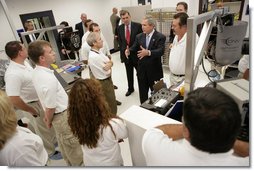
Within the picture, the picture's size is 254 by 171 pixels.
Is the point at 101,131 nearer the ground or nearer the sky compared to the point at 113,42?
nearer the sky

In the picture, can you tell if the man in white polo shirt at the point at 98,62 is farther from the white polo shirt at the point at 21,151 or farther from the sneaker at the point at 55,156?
the white polo shirt at the point at 21,151

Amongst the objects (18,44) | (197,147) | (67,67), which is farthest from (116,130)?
(67,67)

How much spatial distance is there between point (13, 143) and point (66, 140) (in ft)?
2.96

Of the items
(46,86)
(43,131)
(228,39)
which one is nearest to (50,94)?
(46,86)

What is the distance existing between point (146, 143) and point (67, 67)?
2557 millimetres

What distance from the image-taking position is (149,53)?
9.27 feet

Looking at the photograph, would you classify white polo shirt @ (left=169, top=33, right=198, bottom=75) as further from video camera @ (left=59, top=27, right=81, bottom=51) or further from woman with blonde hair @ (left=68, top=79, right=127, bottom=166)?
video camera @ (left=59, top=27, right=81, bottom=51)

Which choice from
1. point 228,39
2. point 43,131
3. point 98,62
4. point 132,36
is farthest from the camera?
point 132,36

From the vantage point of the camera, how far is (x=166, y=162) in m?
0.83

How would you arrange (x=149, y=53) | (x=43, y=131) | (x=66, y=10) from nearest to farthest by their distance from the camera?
(x=43, y=131) < (x=149, y=53) < (x=66, y=10)

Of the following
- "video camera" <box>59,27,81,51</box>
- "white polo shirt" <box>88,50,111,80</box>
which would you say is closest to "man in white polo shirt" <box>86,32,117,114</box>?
"white polo shirt" <box>88,50,111,80</box>

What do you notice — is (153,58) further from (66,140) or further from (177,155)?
(177,155)

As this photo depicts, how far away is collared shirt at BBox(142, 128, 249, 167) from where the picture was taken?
734mm

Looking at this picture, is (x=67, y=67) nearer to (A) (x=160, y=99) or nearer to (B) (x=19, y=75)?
(B) (x=19, y=75)
